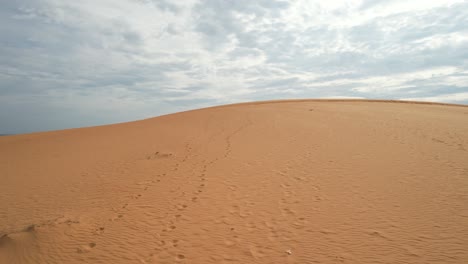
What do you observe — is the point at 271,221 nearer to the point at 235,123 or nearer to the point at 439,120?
the point at 235,123

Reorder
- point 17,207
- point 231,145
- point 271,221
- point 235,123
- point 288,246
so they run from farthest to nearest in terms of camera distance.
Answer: point 235,123
point 231,145
point 17,207
point 271,221
point 288,246

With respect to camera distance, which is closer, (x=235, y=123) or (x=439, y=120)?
(x=439, y=120)

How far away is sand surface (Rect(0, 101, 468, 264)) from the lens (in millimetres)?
5074

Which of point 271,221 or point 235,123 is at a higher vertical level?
point 235,123

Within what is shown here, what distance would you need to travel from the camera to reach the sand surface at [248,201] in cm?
507

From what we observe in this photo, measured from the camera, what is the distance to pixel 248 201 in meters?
7.23

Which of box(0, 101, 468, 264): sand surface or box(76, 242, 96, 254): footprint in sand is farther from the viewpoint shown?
box(76, 242, 96, 254): footprint in sand

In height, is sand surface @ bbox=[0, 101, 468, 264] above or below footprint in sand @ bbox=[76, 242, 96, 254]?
above

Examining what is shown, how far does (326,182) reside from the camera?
8.23m

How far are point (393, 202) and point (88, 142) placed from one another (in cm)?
1729

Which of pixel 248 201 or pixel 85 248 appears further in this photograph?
pixel 248 201

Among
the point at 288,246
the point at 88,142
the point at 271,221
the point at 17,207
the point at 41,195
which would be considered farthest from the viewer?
the point at 88,142

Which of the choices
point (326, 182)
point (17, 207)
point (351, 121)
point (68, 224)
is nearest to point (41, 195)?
point (17, 207)

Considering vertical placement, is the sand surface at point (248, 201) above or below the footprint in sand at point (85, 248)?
above
